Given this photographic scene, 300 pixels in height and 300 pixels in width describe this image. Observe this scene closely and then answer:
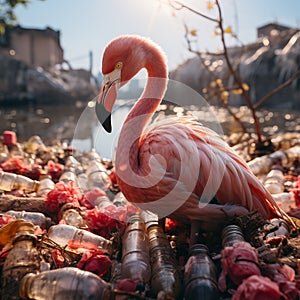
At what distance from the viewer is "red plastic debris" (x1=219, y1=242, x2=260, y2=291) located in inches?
65.1

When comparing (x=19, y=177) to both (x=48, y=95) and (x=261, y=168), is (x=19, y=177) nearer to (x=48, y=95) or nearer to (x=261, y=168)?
(x=261, y=168)

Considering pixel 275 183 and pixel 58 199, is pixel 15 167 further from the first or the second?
pixel 275 183

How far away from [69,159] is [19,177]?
1.51m

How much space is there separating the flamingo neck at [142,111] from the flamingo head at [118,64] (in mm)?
88

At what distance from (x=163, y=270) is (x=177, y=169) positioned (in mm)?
660

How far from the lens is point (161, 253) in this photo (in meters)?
2.00

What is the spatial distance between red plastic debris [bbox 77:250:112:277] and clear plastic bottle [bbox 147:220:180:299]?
232 mm

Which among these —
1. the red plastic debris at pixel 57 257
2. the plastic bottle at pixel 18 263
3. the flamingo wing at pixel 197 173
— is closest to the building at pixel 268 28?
the flamingo wing at pixel 197 173

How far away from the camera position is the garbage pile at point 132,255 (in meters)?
1.62

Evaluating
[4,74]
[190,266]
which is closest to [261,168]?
[190,266]

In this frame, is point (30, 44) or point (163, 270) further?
point (30, 44)

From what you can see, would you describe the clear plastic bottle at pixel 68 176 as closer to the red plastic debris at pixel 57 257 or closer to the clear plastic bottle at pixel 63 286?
the red plastic debris at pixel 57 257

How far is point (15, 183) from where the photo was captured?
3.60m

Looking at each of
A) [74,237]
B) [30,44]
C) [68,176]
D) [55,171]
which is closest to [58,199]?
[74,237]
